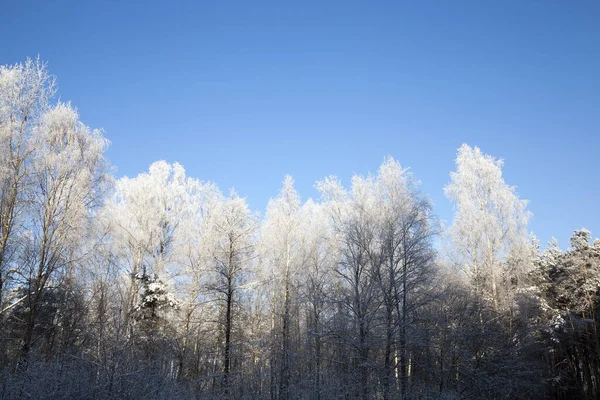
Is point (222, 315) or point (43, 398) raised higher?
point (222, 315)

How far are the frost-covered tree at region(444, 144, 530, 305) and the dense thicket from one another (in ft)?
0.30

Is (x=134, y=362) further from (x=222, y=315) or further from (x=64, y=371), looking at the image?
(x=222, y=315)

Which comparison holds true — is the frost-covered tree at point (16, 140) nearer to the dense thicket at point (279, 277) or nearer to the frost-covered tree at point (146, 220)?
the dense thicket at point (279, 277)

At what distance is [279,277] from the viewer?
75.3 ft

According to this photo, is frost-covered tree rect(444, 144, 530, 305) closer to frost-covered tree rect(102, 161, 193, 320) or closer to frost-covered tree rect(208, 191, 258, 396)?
frost-covered tree rect(208, 191, 258, 396)

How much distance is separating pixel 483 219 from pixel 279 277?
12719mm

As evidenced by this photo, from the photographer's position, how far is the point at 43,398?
8938 mm

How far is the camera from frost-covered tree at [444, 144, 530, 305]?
928 inches

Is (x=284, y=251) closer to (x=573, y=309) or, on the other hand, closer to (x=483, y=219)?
(x=483, y=219)

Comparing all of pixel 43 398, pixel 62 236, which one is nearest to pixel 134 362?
pixel 43 398

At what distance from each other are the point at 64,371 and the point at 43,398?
81.8 inches

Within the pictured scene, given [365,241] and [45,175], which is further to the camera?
[365,241]

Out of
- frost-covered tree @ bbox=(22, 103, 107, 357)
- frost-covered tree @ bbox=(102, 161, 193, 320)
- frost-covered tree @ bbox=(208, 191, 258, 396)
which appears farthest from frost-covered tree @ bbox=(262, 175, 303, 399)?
frost-covered tree @ bbox=(22, 103, 107, 357)

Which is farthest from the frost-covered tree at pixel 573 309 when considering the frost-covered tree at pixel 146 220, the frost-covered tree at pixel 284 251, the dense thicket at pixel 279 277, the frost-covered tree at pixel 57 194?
the frost-covered tree at pixel 57 194
